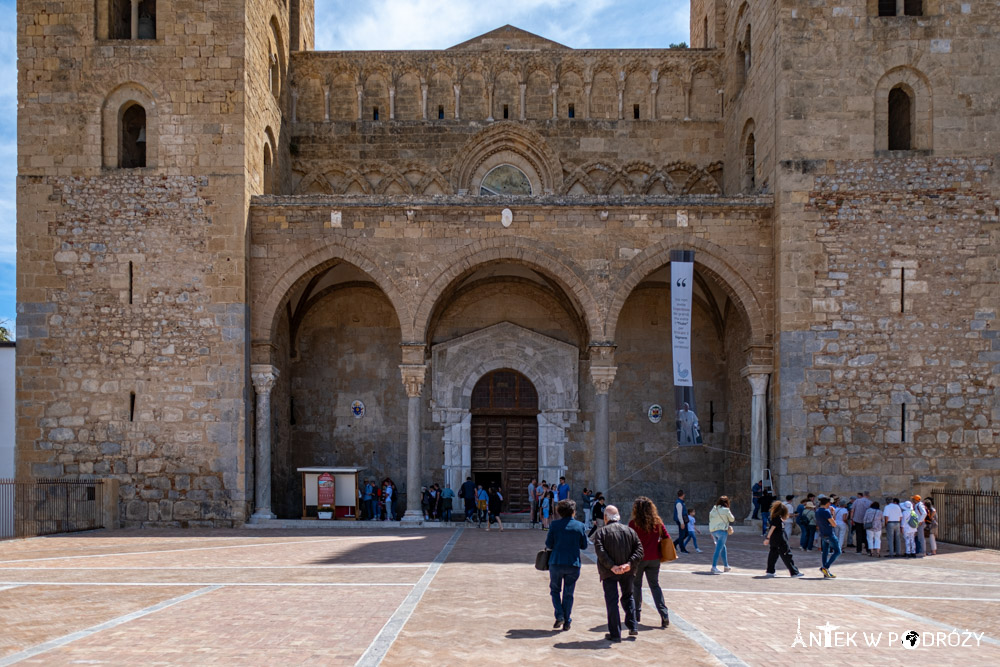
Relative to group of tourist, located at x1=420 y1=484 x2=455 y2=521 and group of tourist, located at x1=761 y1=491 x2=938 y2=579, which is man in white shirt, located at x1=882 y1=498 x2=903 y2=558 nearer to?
group of tourist, located at x1=761 y1=491 x2=938 y2=579

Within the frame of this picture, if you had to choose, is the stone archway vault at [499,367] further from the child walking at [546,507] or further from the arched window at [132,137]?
the arched window at [132,137]

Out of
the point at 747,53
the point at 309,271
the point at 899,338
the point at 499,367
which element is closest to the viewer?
the point at 899,338

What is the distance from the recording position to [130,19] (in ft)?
68.6

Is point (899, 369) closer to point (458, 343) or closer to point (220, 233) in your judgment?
point (458, 343)

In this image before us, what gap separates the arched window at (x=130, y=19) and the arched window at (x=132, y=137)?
1571 millimetres

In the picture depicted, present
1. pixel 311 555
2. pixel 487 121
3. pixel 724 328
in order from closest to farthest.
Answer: pixel 311 555 < pixel 724 328 < pixel 487 121

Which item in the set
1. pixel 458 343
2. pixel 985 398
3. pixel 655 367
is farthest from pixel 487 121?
pixel 985 398

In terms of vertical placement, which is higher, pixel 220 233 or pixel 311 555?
pixel 220 233

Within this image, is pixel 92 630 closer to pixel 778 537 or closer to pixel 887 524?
pixel 778 537

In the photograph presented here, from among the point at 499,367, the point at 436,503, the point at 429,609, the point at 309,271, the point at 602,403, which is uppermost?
the point at 309,271

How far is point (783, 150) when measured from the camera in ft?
64.0

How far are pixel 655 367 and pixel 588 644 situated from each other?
15.5 metres

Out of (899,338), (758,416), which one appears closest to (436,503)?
(758,416)

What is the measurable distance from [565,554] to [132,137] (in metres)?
16.0
